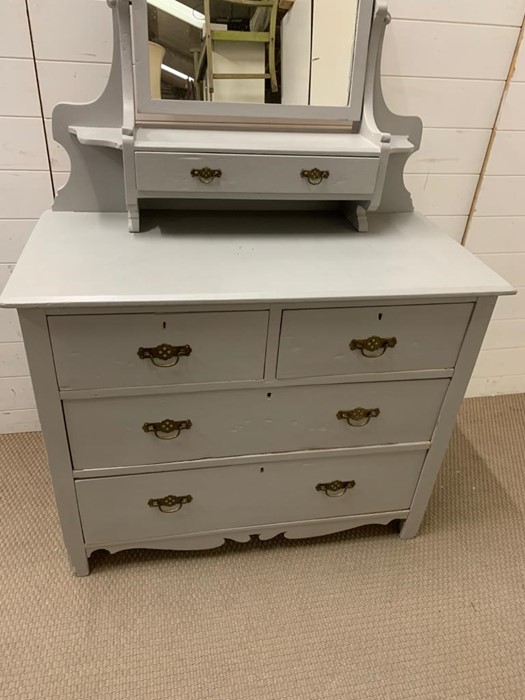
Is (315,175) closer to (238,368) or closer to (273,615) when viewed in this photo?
(238,368)

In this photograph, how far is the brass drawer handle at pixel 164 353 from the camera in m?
1.07

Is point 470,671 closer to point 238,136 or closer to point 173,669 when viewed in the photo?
point 173,669

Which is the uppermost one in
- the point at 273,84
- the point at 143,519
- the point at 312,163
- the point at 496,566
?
the point at 273,84

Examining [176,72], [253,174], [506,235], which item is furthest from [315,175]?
[506,235]

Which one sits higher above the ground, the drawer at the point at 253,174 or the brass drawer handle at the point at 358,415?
the drawer at the point at 253,174

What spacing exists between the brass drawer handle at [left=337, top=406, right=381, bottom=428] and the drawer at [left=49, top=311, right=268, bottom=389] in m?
0.26

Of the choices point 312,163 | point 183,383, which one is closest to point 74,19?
point 312,163

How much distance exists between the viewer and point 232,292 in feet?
3.39

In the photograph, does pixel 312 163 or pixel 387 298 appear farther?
pixel 312 163

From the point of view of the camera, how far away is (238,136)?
124 cm

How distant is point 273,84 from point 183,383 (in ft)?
2.30

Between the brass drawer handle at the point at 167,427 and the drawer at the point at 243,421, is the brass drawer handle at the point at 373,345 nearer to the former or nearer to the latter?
the drawer at the point at 243,421

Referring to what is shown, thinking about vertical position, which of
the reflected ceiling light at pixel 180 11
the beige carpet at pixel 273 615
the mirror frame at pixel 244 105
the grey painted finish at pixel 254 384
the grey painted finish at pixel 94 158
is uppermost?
the reflected ceiling light at pixel 180 11

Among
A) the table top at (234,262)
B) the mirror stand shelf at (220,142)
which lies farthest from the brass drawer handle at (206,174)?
the table top at (234,262)
